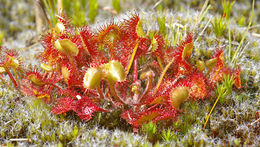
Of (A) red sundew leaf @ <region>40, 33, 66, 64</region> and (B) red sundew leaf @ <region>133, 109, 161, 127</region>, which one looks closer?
(B) red sundew leaf @ <region>133, 109, 161, 127</region>

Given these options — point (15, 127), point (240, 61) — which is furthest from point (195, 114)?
point (15, 127)

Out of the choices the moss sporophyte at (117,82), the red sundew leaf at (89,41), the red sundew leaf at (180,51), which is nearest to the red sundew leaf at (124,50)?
the moss sporophyte at (117,82)

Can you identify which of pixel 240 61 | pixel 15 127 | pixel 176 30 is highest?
pixel 176 30

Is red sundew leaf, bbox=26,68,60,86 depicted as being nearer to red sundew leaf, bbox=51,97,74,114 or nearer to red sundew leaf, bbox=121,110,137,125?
red sundew leaf, bbox=51,97,74,114

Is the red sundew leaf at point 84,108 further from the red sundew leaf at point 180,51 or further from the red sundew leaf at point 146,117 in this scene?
the red sundew leaf at point 180,51

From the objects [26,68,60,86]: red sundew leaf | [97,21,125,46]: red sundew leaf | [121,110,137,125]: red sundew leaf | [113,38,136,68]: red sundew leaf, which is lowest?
[121,110,137,125]: red sundew leaf

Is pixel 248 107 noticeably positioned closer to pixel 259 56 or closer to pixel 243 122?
pixel 243 122

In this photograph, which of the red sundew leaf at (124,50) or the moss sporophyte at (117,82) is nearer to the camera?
the moss sporophyte at (117,82)

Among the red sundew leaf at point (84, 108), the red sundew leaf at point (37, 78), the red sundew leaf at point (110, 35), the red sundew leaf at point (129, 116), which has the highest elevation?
the red sundew leaf at point (110, 35)

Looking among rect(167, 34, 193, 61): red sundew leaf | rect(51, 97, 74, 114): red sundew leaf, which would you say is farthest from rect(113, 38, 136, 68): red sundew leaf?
rect(51, 97, 74, 114): red sundew leaf
